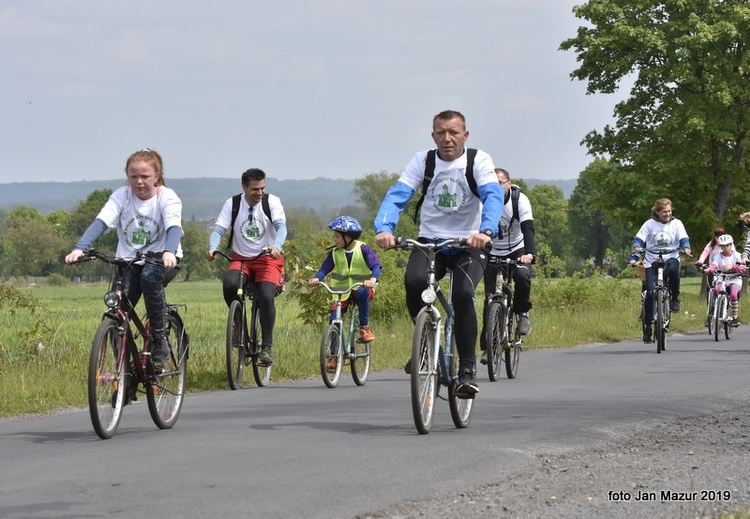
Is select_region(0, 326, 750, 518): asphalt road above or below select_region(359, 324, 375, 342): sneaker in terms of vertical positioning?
below

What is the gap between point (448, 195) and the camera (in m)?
8.52

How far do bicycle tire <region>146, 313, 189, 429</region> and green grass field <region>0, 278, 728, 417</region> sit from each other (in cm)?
175

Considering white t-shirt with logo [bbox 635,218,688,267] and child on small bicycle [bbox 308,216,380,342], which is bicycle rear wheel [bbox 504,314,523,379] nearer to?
child on small bicycle [bbox 308,216,380,342]

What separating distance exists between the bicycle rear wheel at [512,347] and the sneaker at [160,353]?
4860 mm

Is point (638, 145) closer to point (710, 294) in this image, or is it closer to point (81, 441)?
point (710, 294)

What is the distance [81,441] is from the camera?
8078mm

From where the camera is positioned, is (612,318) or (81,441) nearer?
(81,441)

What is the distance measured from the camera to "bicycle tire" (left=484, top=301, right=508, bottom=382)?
12.3 metres

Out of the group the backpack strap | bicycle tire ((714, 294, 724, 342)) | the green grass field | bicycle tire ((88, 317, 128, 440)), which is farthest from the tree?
bicycle tire ((88, 317, 128, 440))

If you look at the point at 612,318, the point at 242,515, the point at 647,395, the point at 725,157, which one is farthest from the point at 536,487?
the point at 725,157

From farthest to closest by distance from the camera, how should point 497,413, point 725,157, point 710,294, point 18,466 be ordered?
1. point 725,157
2. point 710,294
3. point 497,413
4. point 18,466

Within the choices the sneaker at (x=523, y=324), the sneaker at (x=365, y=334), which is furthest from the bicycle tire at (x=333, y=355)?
the sneaker at (x=523, y=324)

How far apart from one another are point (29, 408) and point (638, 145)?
122 ft

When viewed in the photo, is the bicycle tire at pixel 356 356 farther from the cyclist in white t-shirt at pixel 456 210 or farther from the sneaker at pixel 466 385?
the sneaker at pixel 466 385
